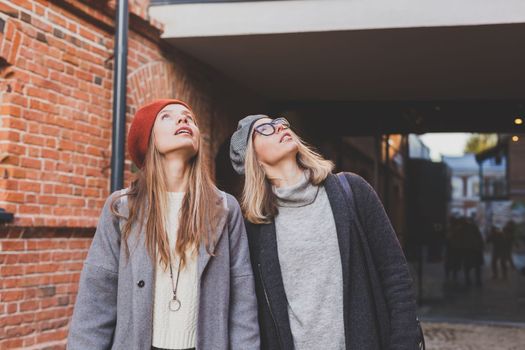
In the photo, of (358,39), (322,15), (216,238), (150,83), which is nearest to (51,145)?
(150,83)

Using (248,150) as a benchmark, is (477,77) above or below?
above

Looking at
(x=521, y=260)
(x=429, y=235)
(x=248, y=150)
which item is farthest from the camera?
(x=429, y=235)

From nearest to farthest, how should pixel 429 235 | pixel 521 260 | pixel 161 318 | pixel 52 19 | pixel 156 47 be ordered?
pixel 161 318 → pixel 52 19 → pixel 156 47 → pixel 521 260 → pixel 429 235

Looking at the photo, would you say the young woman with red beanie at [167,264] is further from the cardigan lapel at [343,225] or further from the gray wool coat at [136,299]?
the cardigan lapel at [343,225]

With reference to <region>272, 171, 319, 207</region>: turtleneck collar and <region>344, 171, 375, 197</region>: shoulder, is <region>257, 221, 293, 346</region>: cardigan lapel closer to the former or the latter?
<region>272, 171, 319, 207</region>: turtleneck collar

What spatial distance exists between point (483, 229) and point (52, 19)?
8.61 m

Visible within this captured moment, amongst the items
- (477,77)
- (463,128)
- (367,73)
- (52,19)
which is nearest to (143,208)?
(52,19)

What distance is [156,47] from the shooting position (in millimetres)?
6730

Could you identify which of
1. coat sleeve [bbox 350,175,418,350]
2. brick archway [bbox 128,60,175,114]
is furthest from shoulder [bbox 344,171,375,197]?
brick archway [bbox 128,60,175,114]

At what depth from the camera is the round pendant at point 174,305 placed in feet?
8.20

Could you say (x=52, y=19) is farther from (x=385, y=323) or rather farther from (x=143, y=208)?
(x=385, y=323)

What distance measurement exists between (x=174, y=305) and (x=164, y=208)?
38 cm

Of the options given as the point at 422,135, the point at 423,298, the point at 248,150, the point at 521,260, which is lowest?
the point at 423,298

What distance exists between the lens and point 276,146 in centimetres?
288
